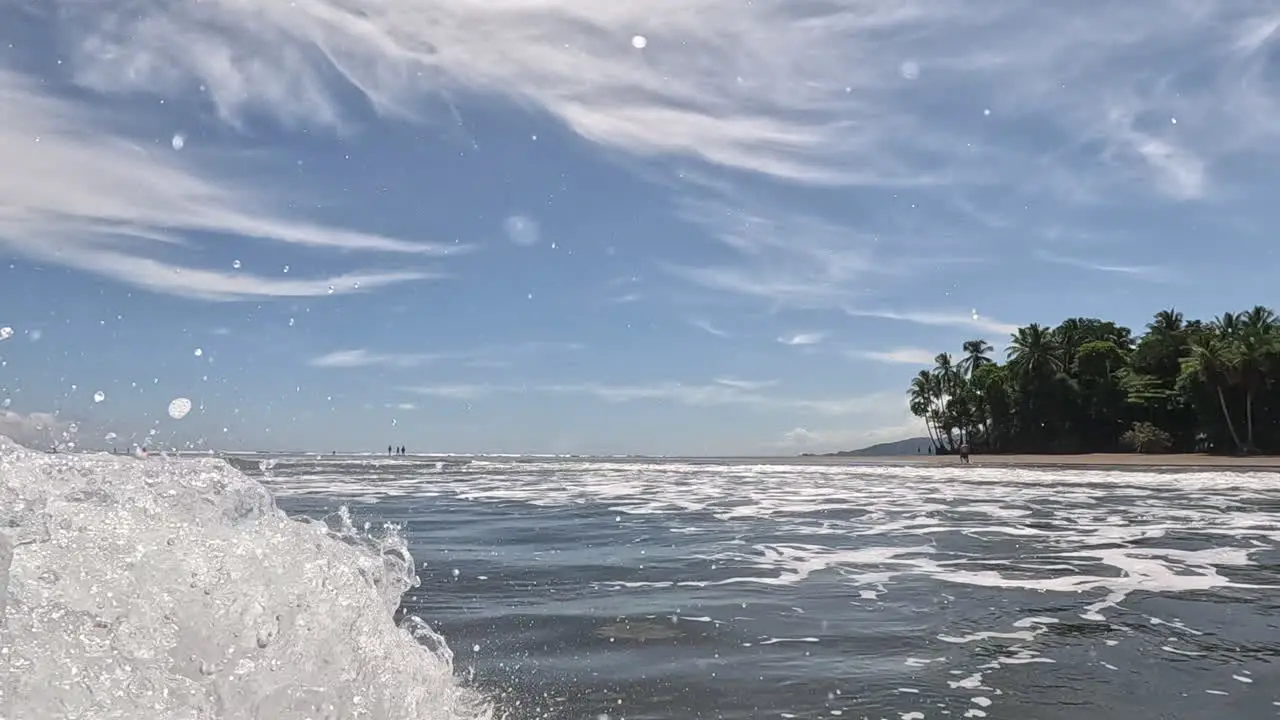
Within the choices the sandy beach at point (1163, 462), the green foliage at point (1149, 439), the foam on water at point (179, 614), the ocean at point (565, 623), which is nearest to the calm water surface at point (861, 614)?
the ocean at point (565, 623)

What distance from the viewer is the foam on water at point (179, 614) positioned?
3.73 metres

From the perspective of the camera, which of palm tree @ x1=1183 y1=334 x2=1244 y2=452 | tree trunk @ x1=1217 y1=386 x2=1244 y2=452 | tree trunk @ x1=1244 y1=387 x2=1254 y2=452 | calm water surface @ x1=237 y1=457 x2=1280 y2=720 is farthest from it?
palm tree @ x1=1183 y1=334 x2=1244 y2=452

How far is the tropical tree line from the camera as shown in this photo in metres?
62.3

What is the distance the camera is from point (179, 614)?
4.34 metres

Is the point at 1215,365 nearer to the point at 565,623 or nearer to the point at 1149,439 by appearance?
the point at 1149,439

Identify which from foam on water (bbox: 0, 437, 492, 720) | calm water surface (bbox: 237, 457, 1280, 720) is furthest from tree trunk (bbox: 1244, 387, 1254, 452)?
foam on water (bbox: 0, 437, 492, 720)

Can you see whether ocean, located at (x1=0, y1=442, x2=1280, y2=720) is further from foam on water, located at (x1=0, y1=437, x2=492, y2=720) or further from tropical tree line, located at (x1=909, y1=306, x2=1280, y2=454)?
tropical tree line, located at (x1=909, y1=306, x2=1280, y2=454)

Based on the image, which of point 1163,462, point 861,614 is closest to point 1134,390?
point 1163,462

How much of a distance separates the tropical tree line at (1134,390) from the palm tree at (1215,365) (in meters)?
0.08

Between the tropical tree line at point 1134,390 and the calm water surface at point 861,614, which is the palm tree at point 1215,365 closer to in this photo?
the tropical tree line at point 1134,390

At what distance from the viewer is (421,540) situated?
1308 cm

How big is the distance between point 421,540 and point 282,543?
7928mm

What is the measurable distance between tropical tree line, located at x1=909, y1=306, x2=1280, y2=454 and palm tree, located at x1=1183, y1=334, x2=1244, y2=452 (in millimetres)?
75

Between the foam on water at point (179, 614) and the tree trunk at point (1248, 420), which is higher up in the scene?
the tree trunk at point (1248, 420)
